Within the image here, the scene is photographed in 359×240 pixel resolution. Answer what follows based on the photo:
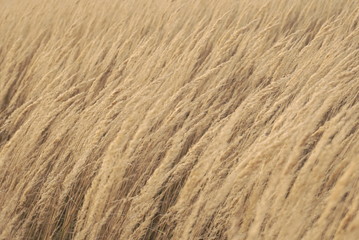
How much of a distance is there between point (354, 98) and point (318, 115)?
0.97 feet

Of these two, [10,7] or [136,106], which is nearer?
[136,106]

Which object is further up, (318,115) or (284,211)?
(318,115)

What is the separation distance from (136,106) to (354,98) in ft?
3.06

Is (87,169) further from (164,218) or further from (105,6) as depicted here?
(105,6)

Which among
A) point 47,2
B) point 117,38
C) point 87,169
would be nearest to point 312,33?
point 117,38

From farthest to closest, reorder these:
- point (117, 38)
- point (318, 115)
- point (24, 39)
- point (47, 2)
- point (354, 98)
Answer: point (47, 2)
point (24, 39)
point (117, 38)
point (354, 98)
point (318, 115)

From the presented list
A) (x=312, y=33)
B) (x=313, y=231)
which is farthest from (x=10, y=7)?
(x=313, y=231)

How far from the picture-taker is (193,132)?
5.83ft

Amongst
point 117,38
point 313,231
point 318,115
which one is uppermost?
point 117,38

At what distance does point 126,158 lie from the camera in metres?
1.69

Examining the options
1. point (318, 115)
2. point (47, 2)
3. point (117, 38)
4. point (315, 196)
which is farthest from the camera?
point (47, 2)

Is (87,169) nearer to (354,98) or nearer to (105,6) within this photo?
(354,98)

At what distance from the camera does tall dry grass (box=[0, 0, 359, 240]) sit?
4.46 feet

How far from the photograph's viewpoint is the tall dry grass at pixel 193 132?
1358 millimetres
